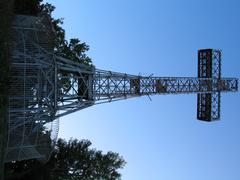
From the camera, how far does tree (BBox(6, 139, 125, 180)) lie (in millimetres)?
31375

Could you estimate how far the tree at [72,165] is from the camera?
3138 cm

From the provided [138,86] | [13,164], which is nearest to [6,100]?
[138,86]

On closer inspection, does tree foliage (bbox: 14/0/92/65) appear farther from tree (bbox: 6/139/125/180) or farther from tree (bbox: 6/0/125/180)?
tree (bbox: 6/139/125/180)

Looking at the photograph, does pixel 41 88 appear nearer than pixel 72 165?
Yes

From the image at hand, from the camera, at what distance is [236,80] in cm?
3350

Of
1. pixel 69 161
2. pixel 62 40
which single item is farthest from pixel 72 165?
pixel 62 40

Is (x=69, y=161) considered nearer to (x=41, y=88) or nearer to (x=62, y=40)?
(x=62, y=40)

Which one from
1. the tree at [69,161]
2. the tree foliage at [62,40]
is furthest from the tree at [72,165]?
the tree foliage at [62,40]

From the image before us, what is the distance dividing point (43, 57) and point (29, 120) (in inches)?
113

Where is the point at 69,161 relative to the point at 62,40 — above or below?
below

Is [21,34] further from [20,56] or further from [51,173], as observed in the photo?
[51,173]

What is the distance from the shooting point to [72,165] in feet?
109

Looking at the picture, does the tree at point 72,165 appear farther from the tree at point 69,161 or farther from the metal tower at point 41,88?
the metal tower at point 41,88

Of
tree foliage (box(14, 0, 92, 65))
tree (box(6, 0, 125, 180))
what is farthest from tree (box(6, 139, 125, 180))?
tree foliage (box(14, 0, 92, 65))
